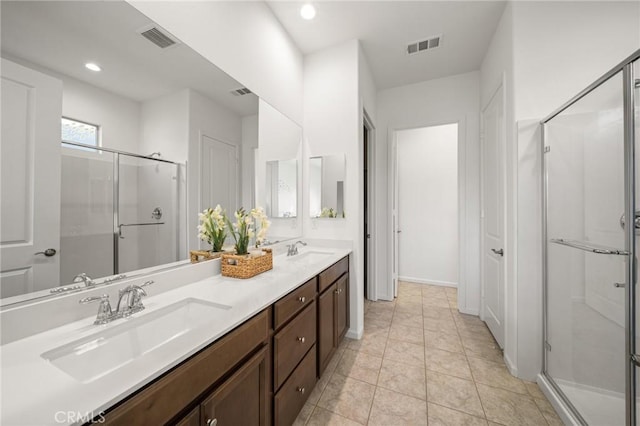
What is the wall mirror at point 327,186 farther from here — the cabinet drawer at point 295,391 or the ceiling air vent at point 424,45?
the ceiling air vent at point 424,45

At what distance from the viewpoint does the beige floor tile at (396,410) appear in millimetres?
1463

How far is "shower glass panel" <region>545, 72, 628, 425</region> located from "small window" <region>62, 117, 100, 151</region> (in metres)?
2.43

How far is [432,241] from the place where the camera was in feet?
13.4

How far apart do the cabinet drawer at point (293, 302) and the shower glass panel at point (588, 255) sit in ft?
5.17

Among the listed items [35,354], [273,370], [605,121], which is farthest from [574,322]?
[35,354]

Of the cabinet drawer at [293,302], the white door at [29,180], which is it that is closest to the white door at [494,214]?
the cabinet drawer at [293,302]

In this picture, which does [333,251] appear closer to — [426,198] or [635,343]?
[635,343]

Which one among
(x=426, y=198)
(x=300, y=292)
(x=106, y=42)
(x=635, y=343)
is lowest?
(x=635, y=343)

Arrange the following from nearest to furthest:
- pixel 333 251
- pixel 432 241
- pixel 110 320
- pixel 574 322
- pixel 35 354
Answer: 1. pixel 35 354
2. pixel 110 320
3. pixel 574 322
4. pixel 333 251
5. pixel 432 241

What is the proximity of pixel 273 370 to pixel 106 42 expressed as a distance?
163 centimetres

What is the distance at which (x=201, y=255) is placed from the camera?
1480 mm

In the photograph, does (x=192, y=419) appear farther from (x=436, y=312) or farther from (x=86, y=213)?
(x=436, y=312)

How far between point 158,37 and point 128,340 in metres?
1.41

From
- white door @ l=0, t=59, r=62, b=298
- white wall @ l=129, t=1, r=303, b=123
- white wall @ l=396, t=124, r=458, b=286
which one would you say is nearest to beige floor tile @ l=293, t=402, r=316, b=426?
white door @ l=0, t=59, r=62, b=298
